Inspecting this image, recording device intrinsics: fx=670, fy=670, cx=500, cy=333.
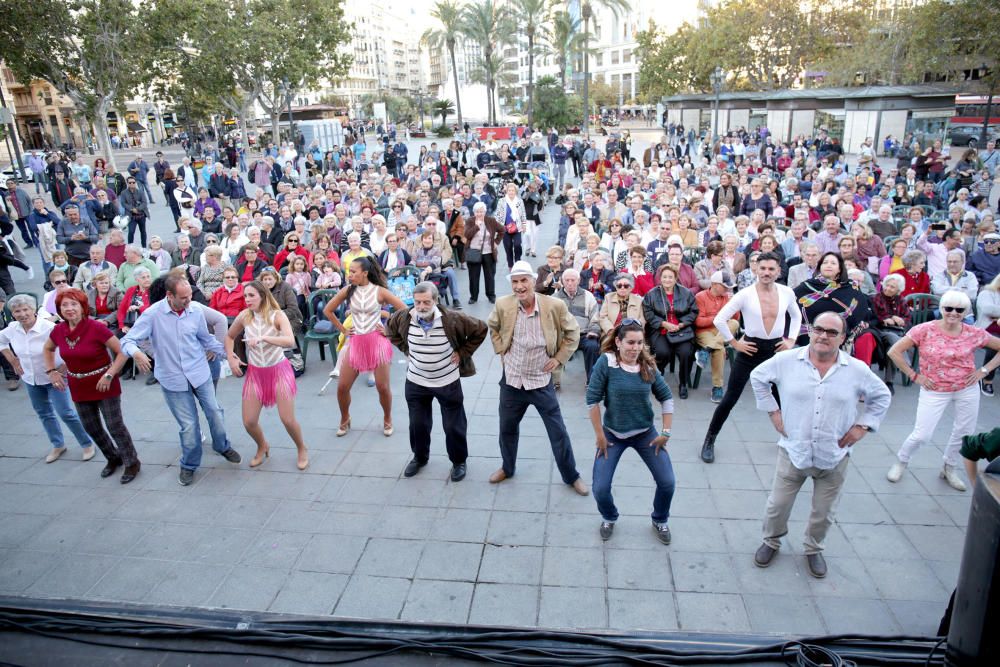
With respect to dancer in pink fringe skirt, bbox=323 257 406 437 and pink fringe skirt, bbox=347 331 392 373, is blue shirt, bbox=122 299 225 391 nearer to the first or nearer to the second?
dancer in pink fringe skirt, bbox=323 257 406 437

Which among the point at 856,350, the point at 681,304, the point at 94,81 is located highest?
the point at 94,81

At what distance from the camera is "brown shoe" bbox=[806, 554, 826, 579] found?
4242 mm

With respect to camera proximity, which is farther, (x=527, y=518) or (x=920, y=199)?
(x=920, y=199)

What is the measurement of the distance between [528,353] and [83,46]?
92.0 feet

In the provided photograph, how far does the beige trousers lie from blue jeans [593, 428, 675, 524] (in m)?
0.65

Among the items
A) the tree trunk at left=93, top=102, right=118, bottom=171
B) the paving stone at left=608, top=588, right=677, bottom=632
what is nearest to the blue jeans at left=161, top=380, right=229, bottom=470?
the paving stone at left=608, top=588, right=677, bottom=632

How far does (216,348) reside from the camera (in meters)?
5.63

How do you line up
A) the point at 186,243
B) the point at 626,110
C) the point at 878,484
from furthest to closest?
the point at 626,110 → the point at 186,243 → the point at 878,484

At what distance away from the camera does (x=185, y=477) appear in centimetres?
566

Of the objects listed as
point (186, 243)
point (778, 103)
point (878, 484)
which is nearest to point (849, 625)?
point (878, 484)

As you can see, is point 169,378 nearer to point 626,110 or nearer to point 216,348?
point 216,348

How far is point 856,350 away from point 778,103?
104ft

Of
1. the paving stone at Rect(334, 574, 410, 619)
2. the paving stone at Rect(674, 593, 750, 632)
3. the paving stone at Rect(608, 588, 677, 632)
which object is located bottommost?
the paving stone at Rect(674, 593, 750, 632)

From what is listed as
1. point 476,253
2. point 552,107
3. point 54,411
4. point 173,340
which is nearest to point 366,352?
point 173,340
